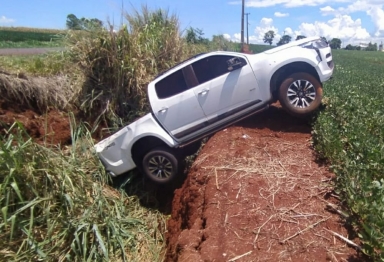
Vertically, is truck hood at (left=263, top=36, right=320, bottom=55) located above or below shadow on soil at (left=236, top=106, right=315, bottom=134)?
above

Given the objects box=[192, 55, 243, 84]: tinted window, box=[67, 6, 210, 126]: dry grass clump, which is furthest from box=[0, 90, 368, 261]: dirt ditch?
box=[67, 6, 210, 126]: dry grass clump

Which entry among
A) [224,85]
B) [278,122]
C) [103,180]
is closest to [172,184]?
[103,180]

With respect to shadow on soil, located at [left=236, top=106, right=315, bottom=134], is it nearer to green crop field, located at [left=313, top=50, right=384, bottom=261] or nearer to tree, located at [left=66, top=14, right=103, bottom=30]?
green crop field, located at [left=313, top=50, right=384, bottom=261]

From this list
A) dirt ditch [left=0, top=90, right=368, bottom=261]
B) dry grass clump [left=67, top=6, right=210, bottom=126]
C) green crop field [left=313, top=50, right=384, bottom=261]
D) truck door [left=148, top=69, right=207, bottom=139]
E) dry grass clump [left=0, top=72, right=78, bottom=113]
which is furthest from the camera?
dry grass clump [left=67, top=6, right=210, bottom=126]

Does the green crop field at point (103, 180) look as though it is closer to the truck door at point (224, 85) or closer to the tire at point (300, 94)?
the tire at point (300, 94)

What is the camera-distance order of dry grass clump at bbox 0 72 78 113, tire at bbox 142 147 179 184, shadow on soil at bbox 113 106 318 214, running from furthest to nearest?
dry grass clump at bbox 0 72 78 113 → shadow on soil at bbox 113 106 318 214 → tire at bbox 142 147 179 184

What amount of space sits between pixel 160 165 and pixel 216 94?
172 cm

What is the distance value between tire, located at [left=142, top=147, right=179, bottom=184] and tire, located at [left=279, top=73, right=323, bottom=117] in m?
2.33

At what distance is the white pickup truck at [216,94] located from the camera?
24.1ft

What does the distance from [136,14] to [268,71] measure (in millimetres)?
5850

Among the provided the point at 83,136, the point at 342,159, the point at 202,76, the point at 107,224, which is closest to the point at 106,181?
the point at 83,136

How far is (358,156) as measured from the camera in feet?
17.1

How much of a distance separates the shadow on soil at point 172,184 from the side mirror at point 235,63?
1334 millimetres

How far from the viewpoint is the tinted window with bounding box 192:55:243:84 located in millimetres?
7547
